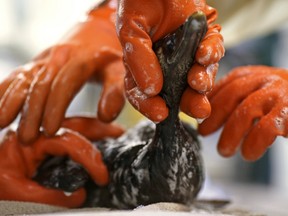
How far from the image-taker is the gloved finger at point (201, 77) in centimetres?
40

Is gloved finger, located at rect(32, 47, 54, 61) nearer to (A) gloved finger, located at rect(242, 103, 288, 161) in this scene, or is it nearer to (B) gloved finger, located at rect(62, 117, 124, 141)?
(B) gloved finger, located at rect(62, 117, 124, 141)

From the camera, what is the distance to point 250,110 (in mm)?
512

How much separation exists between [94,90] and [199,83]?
5.97ft

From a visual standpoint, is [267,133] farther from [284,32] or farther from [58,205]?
[284,32]

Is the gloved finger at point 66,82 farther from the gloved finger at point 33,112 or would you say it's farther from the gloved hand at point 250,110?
the gloved hand at point 250,110

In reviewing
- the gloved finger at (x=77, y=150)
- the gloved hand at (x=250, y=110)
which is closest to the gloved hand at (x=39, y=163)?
the gloved finger at (x=77, y=150)

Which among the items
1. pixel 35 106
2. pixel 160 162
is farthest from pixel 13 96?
pixel 160 162

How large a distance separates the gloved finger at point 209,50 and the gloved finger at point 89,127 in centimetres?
26

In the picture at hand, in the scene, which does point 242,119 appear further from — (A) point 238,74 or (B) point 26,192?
(B) point 26,192

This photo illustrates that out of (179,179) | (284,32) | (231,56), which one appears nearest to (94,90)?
(231,56)

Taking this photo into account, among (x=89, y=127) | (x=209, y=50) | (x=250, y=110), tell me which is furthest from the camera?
(x=89, y=127)

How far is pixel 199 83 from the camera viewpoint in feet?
1.33

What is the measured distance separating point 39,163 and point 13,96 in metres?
0.09

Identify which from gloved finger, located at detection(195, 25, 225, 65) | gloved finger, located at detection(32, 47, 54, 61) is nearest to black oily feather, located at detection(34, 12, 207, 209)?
gloved finger, located at detection(195, 25, 225, 65)
